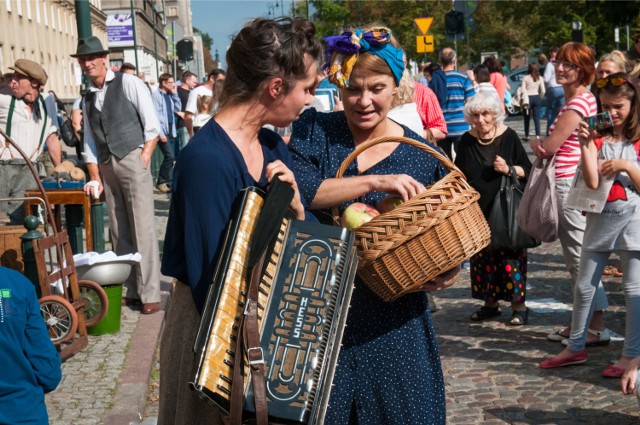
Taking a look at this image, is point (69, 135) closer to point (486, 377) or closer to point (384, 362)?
point (486, 377)

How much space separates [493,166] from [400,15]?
5908cm

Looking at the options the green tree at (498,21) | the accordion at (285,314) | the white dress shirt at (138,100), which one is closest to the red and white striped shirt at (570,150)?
the white dress shirt at (138,100)

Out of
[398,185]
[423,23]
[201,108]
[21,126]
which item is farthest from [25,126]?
[423,23]

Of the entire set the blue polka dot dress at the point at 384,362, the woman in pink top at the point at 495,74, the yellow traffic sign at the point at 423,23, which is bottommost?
the blue polka dot dress at the point at 384,362

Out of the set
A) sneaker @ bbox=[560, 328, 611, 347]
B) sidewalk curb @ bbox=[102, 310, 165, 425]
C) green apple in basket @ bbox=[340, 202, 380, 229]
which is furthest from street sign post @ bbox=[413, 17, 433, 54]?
green apple in basket @ bbox=[340, 202, 380, 229]

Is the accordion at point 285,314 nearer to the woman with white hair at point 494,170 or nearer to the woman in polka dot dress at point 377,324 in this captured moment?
the woman in polka dot dress at point 377,324

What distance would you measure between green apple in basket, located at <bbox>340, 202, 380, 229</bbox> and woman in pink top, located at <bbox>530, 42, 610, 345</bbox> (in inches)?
146

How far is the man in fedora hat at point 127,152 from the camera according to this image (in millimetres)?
8312

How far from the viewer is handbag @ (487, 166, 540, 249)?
7430mm

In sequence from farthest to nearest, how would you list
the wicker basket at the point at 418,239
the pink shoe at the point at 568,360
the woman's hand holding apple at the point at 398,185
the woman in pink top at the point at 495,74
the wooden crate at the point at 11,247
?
the woman in pink top at the point at 495,74
the wooden crate at the point at 11,247
the pink shoe at the point at 568,360
the woman's hand holding apple at the point at 398,185
the wicker basket at the point at 418,239

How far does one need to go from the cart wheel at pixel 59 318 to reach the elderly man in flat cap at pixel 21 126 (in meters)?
2.98

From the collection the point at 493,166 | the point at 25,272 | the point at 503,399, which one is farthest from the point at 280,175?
Result: the point at 493,166

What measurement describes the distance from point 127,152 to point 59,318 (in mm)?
1984

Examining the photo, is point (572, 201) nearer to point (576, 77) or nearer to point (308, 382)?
point (576, 77)
